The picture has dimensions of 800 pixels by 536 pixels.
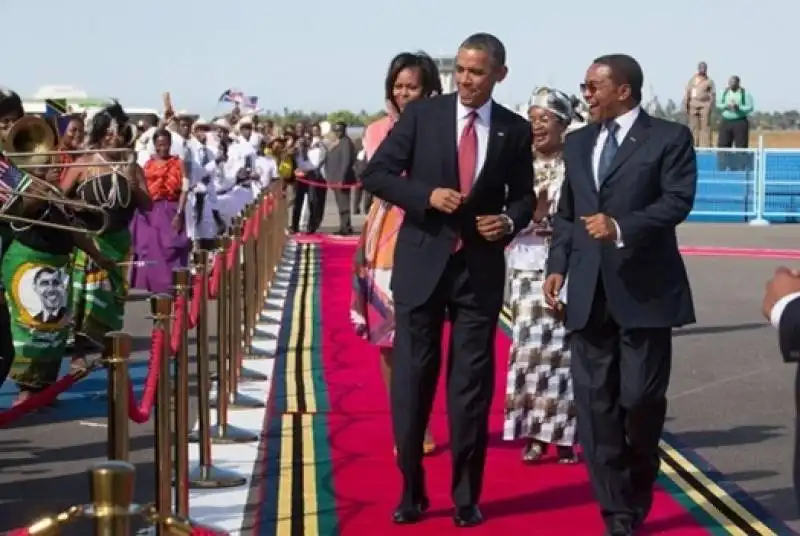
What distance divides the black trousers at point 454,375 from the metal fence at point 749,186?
22.7 metres

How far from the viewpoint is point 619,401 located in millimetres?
6832

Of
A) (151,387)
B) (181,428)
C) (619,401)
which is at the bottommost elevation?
(181,428)

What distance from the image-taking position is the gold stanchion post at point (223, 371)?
9055 mm

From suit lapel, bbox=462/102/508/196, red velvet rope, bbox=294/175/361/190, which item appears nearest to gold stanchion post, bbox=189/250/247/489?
suit lapel, bbox=462/102/508/196

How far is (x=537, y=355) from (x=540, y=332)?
12cm

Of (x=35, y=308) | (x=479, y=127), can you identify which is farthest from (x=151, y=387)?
(x=35, y=308)

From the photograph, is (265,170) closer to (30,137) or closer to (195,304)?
(30,137)

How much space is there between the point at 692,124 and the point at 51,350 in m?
26.6

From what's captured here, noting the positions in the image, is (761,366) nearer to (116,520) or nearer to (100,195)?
(100,195)

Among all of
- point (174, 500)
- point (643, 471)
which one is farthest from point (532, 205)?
point (174, 500)

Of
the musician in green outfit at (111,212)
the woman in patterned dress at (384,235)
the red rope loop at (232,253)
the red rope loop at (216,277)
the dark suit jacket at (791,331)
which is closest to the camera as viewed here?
the dark suit jacket at (791,331)

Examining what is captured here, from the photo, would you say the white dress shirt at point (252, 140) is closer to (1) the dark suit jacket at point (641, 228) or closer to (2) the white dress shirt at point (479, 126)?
(2) the white dress shirt at point (479, 126)

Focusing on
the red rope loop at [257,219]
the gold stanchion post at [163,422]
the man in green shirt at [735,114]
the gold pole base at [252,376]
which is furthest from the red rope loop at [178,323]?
the man in green shirt at [735,114]

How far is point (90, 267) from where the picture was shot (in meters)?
11.6
